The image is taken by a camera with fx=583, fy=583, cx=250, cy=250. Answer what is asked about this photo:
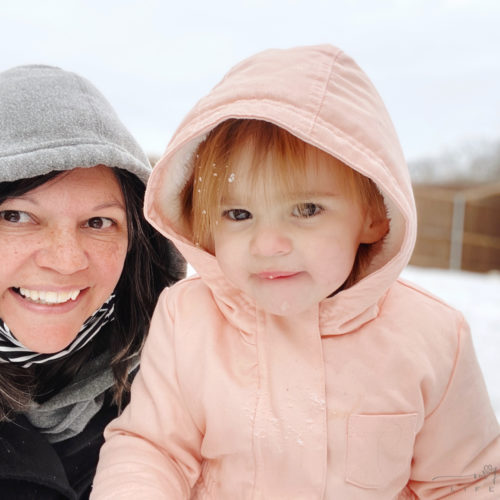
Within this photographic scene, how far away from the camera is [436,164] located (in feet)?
55.1

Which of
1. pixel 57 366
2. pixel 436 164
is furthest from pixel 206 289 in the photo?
pixel 436 164

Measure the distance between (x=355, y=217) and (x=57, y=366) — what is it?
890 mm

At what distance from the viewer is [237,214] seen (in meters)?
1.04

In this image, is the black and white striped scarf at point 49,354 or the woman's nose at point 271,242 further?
the black and white striped scarf at point 49,354

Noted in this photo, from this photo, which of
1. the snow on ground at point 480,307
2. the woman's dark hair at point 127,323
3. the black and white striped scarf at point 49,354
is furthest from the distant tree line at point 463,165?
the black and white striped scarf at point 49,354

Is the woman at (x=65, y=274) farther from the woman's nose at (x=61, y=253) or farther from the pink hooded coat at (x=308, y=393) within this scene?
the pink hooded coat at (x=308, y=393)

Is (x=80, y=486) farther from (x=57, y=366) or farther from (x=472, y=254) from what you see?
(x=472, y=254)

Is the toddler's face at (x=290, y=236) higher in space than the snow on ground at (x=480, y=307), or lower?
higher

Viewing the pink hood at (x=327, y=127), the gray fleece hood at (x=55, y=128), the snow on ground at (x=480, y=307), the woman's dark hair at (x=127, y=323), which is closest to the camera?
the pink hood at (x=327, y=127)

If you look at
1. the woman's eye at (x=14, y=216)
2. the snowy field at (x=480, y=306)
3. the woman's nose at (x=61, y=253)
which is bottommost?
the snowy field at (x=480, y=306)

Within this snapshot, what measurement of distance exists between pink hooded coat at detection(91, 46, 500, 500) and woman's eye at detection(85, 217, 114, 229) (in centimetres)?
23

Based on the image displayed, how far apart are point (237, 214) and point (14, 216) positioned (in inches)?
20.7

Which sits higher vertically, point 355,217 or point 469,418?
point 355,217

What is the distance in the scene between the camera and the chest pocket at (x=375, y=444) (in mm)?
1065
